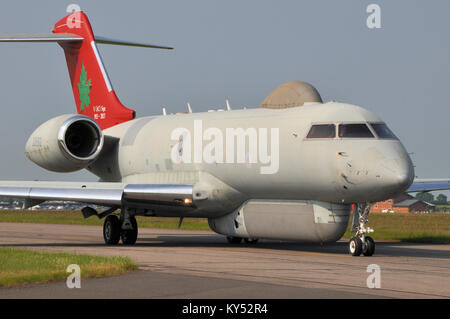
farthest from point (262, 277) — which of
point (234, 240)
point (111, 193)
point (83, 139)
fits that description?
point (83, 139)

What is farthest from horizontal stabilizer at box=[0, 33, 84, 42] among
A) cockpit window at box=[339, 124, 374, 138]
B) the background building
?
the background building

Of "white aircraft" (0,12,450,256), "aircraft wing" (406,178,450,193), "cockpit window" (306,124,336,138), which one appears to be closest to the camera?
"white aircraft" (0,12,450,256)

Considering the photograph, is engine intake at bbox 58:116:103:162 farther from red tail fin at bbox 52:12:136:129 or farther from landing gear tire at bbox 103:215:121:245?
red tail fin at bbox 52:12:136:129

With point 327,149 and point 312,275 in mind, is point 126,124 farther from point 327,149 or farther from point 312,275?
point 312,275

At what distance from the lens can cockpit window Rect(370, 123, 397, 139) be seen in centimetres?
1773

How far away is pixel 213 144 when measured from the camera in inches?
830

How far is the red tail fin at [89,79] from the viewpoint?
27078mm

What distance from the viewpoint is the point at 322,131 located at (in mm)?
18141

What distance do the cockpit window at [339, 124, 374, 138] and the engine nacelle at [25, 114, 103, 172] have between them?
29.7 feet

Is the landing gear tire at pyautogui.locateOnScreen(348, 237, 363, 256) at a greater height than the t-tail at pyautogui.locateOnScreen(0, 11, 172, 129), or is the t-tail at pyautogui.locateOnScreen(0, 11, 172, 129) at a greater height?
the t-tail at pyautogui.locateOnScreen(0, 11, 172, 129)

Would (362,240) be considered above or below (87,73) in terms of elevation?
below

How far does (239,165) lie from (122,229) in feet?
16.0

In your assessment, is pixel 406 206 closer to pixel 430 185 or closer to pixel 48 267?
pixel 430 185
